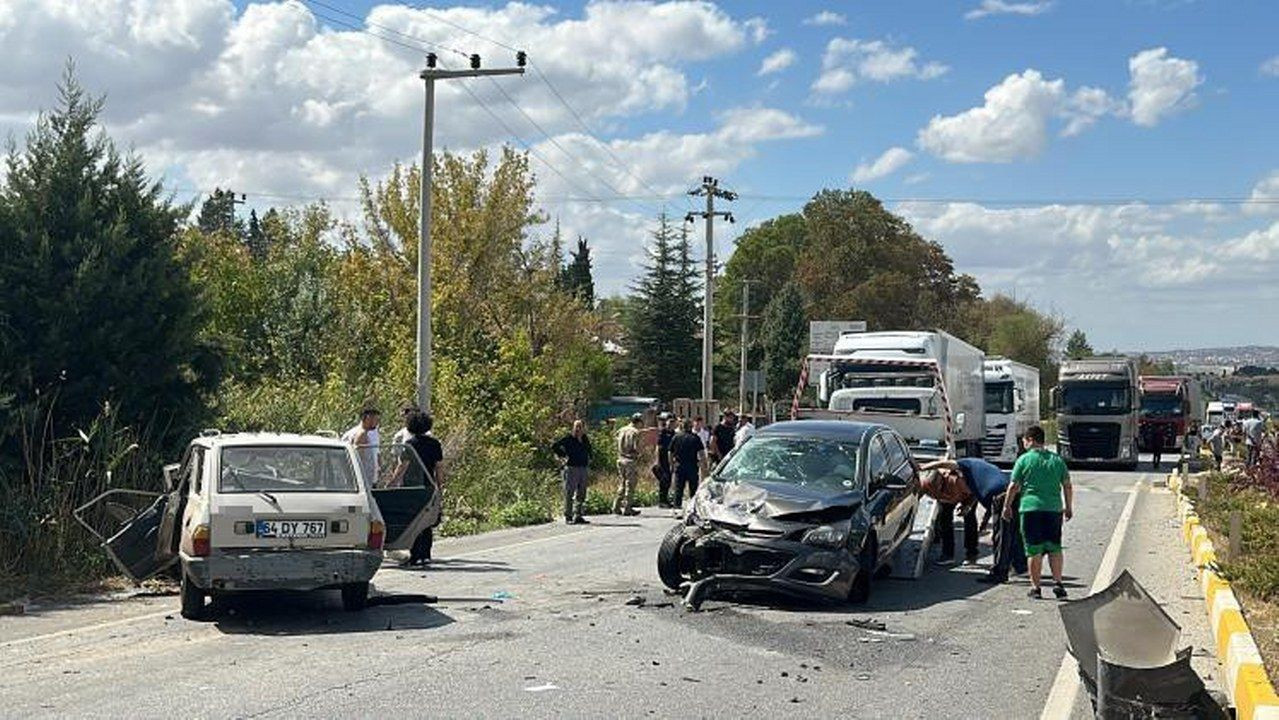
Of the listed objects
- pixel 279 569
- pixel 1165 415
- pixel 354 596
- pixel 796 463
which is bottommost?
pixel 354 596

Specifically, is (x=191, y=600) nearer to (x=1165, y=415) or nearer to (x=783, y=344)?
(x=1165, y=415)

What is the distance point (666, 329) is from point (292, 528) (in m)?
60.6

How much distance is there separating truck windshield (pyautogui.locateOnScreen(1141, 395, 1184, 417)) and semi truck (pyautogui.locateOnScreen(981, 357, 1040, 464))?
639cm

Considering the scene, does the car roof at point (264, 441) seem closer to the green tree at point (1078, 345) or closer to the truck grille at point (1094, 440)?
the truck grille at point (1094, 440)

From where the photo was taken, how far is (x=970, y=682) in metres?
8.34

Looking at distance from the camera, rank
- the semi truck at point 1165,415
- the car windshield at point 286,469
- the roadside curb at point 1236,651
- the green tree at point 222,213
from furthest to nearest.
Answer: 1. the green tree at point 222,213
2. the semi truck at point 1165,415
3. the car windshield at point 286,469
4. the roadside curb at point 1236,651

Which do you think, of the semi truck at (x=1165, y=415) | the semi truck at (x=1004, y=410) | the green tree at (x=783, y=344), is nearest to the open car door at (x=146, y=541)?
the semi truck at (x=1004, y=410)

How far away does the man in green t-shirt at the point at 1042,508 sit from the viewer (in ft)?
39.6

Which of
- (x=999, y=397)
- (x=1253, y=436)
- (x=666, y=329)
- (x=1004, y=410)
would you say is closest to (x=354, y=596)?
(x=1253, y=436)

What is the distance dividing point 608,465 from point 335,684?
27.0 meters

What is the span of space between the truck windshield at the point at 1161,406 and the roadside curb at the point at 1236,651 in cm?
3396

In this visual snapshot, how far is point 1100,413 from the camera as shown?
40.3 meters

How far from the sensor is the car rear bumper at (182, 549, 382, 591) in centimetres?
1018

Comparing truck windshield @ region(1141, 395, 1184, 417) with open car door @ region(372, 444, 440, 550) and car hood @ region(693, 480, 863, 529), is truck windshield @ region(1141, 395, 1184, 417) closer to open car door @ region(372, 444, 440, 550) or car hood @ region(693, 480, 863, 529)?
car hood @ region(693, 480, 863, 529)
